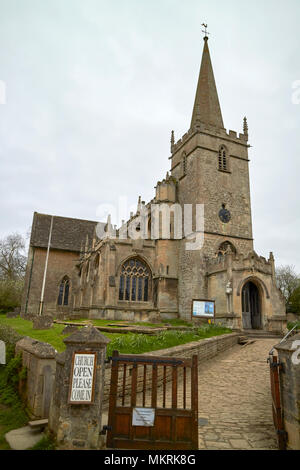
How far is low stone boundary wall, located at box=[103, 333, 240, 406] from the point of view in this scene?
319 inches

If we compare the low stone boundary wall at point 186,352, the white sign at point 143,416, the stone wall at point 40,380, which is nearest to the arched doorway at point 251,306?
the low stone boundary wall at point 186,352

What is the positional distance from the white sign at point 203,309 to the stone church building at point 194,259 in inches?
120

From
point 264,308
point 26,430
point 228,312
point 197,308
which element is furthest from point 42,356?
point 264,308

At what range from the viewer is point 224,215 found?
27172 mm

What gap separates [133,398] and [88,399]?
2.53ft

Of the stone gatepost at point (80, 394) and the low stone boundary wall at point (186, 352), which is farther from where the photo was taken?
the low stone boundary wall at point (186, 352)

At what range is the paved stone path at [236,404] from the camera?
573cm

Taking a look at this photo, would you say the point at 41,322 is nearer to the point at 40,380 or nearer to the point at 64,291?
the point at 40,380

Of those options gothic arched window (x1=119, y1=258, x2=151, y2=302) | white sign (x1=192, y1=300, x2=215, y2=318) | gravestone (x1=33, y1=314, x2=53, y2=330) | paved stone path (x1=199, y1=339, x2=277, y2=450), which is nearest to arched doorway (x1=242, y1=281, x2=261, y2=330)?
white sign (x1=192, y1=300, x2=215, y2=318)

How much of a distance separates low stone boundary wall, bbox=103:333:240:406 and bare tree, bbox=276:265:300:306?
33.2m

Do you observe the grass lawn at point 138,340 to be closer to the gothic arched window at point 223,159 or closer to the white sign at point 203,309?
the white sign at point 203,309

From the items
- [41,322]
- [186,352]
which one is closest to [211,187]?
[41,322]

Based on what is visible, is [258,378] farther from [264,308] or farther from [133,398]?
[264,308]
